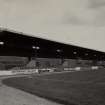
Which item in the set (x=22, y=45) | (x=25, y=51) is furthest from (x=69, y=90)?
(x=25, y=51)

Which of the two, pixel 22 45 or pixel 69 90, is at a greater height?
pixel 22 45

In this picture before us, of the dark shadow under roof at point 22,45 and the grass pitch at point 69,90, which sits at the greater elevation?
the dark shadow under roof at point 22,45

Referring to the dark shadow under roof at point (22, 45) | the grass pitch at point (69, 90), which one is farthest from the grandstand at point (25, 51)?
the grass pitch at point (69, 90)

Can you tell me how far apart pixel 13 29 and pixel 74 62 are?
46.4m

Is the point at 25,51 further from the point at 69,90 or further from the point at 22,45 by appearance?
the point at 69,90

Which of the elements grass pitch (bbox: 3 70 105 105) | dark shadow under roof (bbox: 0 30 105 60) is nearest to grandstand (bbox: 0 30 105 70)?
dark shadow under roof (bbox: 0 30 105 60)

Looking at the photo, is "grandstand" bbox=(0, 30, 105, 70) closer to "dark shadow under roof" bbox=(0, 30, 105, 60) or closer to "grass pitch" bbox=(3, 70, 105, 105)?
"dark shadow under roof" bbox=(0, 30, 105, 60)

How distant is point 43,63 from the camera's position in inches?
2309

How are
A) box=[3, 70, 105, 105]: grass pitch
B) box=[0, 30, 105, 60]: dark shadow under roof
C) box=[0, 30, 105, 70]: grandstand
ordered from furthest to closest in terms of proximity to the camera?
1. box=[0, 30, 105, 70]: grandstand
2. box=[0, 30, 105, 60]: dark shadow under roof
3. box=[3, 70, 105, 105]: grass pitch

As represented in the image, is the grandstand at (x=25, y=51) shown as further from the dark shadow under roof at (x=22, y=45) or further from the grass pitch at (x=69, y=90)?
the grass pitch at (x=69, y=90)

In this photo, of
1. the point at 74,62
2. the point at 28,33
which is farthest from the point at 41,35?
the point at 74,62

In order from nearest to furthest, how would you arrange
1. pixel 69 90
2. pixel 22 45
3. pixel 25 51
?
pixel 69 90
pixel 22 45
pixel 25 51

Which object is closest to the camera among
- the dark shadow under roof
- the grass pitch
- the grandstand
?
the grass pitch

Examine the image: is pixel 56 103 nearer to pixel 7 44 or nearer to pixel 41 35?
pixel 41 35
